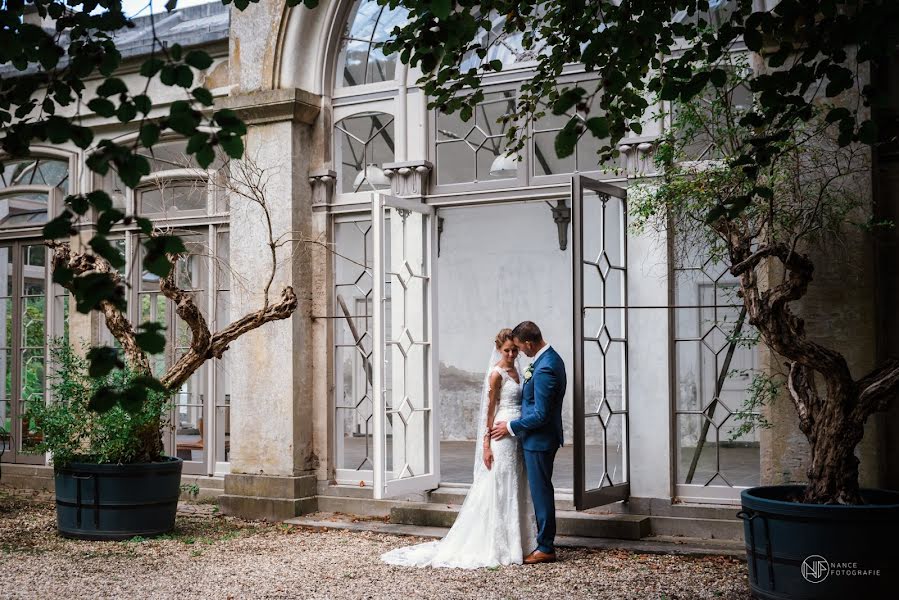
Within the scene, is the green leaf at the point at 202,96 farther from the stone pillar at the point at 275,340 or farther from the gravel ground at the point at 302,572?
the stone pillar at the point at 275,340

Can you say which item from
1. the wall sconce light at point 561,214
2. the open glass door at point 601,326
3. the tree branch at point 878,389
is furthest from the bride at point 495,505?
the wall sconce light at point 561,214

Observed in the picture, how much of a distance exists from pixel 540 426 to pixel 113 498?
3.26m

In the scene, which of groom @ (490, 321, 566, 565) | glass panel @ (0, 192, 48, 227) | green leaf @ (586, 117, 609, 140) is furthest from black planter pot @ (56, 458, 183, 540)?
green leaf @ (586, 117, 609, 140)

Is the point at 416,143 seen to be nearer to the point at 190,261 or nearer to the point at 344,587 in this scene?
the point at 190,261

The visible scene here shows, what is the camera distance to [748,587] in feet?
19.8

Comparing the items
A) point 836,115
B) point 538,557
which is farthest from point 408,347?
point 836,115

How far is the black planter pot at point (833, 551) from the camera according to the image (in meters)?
5.31

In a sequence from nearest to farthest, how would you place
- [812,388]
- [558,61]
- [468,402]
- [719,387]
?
[558,61] → [812,388] → [719,387] → [468,402]

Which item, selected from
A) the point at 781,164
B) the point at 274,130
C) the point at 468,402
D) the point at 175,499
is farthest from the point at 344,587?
the point at 468,402

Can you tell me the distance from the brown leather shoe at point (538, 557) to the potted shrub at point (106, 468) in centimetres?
285

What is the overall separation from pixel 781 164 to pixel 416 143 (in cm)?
336

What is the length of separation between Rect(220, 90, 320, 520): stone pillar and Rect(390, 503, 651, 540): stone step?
1114mm

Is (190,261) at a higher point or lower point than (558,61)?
lower

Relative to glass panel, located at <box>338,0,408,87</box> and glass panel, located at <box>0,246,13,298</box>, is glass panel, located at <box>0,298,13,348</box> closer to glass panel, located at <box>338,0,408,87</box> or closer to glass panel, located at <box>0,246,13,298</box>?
glass panel, located at <box>0,246,13,298</box>
